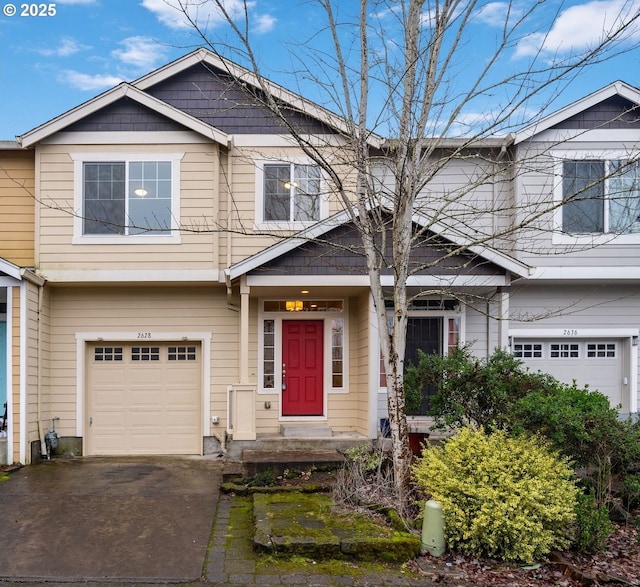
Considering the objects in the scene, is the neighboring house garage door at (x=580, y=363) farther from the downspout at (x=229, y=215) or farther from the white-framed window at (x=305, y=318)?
the downspout at (x=229, y=215)

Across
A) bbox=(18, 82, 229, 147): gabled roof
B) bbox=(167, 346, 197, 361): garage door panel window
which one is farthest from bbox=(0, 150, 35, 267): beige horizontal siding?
bbox=(167, 346, 197, 361): garage door panel window

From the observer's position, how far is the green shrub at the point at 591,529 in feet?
19.8

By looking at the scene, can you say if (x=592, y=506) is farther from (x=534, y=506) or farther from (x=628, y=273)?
(x=628, y=273)

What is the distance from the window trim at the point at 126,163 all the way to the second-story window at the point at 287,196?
1.65 metres

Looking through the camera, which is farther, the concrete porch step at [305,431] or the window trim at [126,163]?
the window trim at [126,163]

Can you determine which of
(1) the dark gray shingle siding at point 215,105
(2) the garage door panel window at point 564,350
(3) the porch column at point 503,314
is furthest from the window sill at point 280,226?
(2) the garage door panel window at point 564,350

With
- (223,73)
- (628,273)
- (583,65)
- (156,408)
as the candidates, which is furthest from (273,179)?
(628,273)

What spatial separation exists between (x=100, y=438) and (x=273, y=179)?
19.7ft

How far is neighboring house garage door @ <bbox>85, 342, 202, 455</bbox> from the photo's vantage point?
36.5ft

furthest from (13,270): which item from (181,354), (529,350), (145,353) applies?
(529,350)

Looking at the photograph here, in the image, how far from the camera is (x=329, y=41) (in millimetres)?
7172

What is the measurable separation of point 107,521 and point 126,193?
6.03m

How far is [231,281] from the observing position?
34.1ft

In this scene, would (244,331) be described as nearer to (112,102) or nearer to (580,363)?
(112,102)
